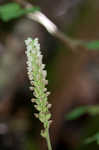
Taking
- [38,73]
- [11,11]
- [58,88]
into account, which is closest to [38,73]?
[38,73]

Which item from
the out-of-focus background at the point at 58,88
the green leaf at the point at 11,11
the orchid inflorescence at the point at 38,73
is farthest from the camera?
the out-of-focus background at the point at 58,88

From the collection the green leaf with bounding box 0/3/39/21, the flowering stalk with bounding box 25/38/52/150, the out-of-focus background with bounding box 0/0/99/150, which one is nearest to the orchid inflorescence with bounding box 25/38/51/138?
the flowering stalk with bounding box 25/38/52/150

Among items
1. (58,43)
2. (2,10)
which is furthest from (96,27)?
(2,10)

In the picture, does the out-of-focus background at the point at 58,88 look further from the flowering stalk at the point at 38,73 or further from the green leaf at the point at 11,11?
the flowering stalk at the point at 38,73

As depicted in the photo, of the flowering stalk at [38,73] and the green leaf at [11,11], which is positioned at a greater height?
the green leaf at [11,11]

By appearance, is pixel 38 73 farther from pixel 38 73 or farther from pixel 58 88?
pixel 58 88

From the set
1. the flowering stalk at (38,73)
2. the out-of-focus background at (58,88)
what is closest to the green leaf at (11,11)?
the flowering stalk at (38,73)

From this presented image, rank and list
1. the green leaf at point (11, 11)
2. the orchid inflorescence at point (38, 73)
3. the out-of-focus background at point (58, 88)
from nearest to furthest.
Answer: the orchid inflorescence at point (38, 73), the green leaf at point (11, 11), the out-of-focus background at point (58, 88)

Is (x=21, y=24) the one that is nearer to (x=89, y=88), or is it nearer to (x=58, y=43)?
(x=58, y=43)
